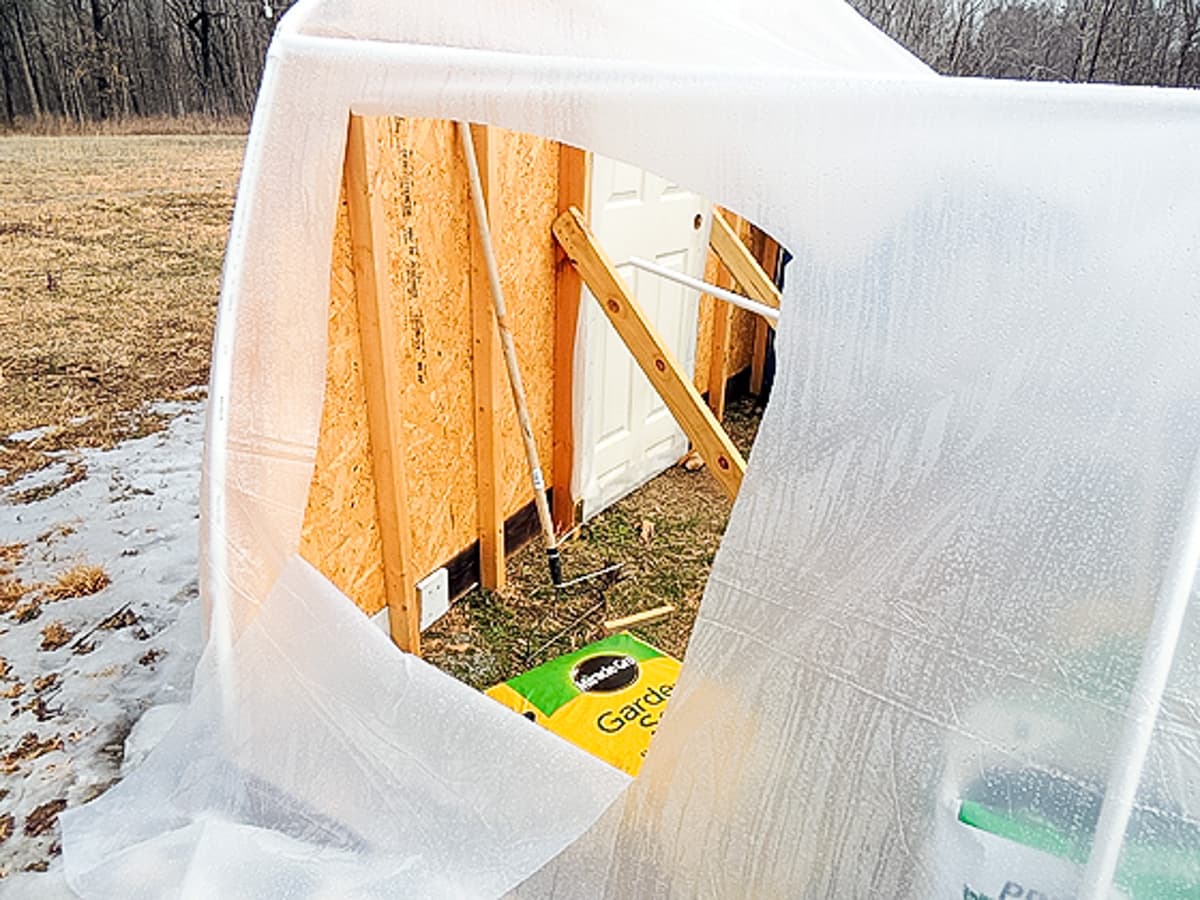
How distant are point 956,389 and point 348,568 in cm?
177

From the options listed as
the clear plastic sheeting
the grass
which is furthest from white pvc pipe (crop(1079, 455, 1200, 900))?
the grass

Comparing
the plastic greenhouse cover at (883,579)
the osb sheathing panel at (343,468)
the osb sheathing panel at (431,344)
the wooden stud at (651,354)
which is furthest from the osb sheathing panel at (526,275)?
the plastic greenhouse cover at (883,579)

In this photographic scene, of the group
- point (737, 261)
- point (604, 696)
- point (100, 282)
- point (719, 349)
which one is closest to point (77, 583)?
point (604, 696)

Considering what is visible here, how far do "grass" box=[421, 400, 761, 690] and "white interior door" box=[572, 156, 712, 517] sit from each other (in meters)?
0.17

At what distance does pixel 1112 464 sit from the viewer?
2.96ft

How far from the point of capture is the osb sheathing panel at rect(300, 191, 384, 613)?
2008mm

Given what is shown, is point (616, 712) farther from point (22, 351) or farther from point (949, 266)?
point (22, 351)

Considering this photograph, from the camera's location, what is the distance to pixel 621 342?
3268 mm

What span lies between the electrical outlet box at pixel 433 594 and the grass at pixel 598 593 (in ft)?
0.17

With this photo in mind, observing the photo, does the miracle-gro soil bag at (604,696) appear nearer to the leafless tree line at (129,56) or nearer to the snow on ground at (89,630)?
the snow on ground at (89,630)

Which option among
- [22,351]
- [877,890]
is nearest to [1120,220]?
[877,890]

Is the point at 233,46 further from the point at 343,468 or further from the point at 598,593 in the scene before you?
the point at 343,468

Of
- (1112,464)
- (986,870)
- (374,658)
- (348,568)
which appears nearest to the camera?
(1112,464)

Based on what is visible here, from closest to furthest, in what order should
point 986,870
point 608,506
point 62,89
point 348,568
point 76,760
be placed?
point 986,870 → point 76,760 → point 348,568 → point 608,506 → point 62,89
